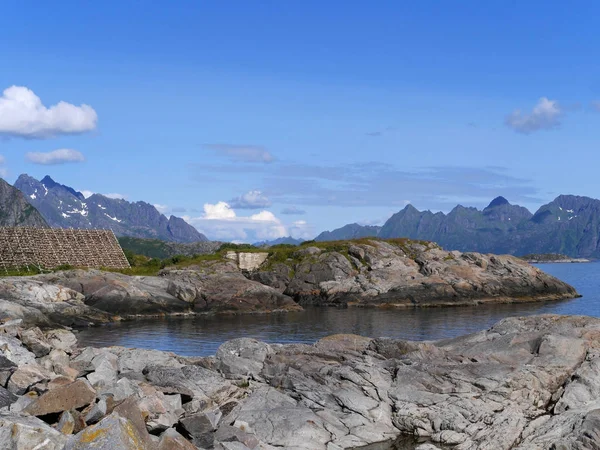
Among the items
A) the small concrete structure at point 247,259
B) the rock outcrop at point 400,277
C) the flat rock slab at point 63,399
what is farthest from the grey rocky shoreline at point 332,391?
the small concrete structure at point 247,259

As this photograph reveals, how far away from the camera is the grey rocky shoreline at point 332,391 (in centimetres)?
2675

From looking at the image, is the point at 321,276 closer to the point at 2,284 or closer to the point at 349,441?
the point at 2,284

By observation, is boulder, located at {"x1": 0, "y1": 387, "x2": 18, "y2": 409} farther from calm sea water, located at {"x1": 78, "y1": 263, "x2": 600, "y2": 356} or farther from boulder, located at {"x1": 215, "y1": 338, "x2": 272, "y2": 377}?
calm sea water, located at {"x1": 78, "y1": 263, "x2": 600, "y2": 356}

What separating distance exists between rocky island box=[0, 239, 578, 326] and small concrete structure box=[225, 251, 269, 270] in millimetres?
191

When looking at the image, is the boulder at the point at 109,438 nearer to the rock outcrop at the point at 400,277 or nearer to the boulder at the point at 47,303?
the boulder at the point at 47,303

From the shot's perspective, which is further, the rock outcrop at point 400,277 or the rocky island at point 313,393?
the rock outcrop at point 400,277

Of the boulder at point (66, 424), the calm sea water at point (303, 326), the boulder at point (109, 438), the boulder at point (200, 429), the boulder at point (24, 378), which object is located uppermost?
→ the boulder at point (109, 438)

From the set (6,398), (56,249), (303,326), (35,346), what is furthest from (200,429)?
(56,249)

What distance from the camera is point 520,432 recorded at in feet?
107

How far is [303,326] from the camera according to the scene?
83750 mm

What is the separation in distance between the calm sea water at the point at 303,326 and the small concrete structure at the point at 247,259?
26.2 meters

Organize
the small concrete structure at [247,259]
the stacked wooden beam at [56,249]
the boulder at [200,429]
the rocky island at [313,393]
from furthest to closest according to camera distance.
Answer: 1. the small concrete structure at [247,259]
2. the stacked wooden beam at [56,249]
3. the boulder at [200,429]
4. the rocky island at [313,393]

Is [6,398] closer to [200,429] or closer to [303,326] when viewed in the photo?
[200,429]

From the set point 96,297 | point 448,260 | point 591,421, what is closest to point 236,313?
point 96,297
